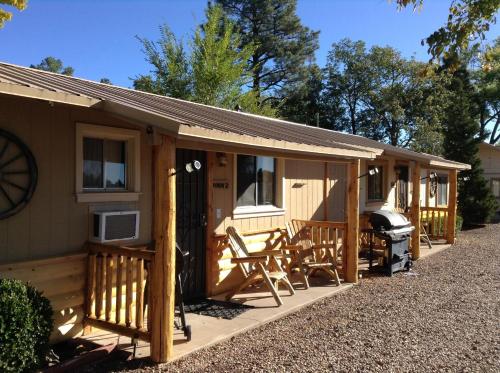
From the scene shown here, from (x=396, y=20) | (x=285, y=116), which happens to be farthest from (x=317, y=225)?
(x=285, y=116)

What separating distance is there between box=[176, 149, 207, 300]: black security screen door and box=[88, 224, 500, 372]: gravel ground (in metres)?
1.42

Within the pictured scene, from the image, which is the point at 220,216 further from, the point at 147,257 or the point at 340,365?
the point at 340,365

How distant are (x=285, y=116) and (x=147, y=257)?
26465 mm

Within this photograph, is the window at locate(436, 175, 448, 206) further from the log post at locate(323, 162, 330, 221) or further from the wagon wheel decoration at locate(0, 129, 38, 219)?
the wagon wheel decoration at locate(0, 129, 38, 219)

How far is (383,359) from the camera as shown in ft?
14.9

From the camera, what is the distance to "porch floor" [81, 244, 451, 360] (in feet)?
15.5

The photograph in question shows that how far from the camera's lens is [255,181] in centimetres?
770

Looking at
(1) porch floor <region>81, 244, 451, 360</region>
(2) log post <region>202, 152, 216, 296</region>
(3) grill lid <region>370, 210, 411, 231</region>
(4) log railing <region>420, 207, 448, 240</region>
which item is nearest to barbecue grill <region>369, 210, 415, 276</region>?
(3) grill lid <region>370, 210, 411, 231</region>

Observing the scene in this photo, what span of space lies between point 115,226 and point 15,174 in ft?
3.71

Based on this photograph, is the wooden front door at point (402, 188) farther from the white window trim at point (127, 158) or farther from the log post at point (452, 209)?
the white window trim at point (127, 158)

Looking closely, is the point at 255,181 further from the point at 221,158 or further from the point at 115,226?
the point at 115,226

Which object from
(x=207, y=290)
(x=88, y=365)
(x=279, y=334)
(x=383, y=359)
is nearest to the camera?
(x=88, y=365)

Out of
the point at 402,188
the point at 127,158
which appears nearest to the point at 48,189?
the point at 127,158

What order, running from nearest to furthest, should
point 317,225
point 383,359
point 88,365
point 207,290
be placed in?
point 88,365, point 383,359, point 207,290, point 317,225
